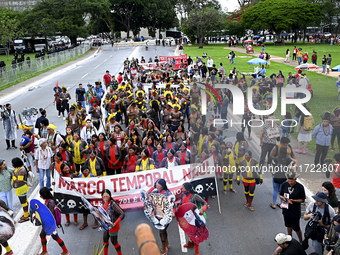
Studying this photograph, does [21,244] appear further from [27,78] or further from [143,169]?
[27,78]

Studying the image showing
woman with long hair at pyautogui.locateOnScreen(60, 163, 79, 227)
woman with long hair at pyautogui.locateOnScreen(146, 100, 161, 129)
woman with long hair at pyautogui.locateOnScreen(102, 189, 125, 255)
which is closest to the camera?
woman with long hair at pyautogui.locateOnScreen(102, 189, 125, 255)

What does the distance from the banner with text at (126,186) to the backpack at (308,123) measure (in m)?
2.69

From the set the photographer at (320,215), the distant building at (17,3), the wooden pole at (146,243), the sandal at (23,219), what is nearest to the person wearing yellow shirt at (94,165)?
the sandal at (23,219)

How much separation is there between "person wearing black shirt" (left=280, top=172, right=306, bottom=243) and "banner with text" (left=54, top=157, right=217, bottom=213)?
1.79 meters

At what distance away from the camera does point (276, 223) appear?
811 centimetres

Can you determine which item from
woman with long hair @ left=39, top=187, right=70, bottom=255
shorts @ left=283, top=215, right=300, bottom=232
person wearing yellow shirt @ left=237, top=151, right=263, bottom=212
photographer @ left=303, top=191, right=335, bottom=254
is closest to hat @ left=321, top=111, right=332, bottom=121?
person wearing yellow shirt @ left=237, top=151, right=263, bottom=212

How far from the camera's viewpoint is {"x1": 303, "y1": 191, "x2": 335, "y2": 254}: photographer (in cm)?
620

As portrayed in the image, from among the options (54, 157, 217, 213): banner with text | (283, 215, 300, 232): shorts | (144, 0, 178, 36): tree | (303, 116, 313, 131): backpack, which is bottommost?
(283, 215, 300, 232): shorts

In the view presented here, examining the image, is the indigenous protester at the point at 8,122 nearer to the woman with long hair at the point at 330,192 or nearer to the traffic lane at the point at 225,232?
the traffic lane at the point at 225,232

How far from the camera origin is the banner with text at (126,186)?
314 inches

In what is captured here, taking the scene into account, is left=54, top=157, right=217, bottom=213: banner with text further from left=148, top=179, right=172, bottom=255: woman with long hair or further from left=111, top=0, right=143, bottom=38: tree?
left=111, top=0, right=143, bottom=38: tree

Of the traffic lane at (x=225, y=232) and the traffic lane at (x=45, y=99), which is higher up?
the traffic lane at (x=45, y=99)

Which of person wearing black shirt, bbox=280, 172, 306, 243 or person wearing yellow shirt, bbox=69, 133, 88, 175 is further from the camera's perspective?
person wearing yellow shirt, bbox=69, 133, 88, 175

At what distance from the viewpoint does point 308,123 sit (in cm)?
912
